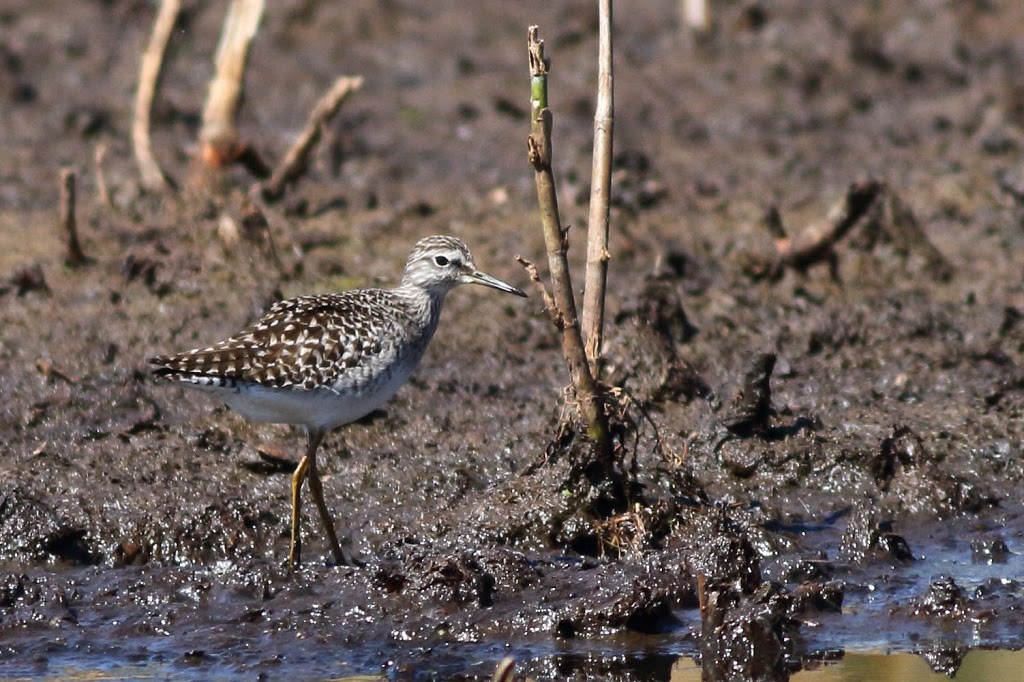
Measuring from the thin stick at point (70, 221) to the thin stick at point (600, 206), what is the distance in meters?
4.82

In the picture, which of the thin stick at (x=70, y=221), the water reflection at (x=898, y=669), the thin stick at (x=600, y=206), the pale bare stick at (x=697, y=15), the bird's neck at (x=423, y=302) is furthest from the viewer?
the pale bare stick at (x=697, y=15)

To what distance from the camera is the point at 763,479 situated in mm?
9406

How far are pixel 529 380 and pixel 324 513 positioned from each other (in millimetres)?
2478

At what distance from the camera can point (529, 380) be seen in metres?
10.7

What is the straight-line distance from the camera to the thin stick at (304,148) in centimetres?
1329

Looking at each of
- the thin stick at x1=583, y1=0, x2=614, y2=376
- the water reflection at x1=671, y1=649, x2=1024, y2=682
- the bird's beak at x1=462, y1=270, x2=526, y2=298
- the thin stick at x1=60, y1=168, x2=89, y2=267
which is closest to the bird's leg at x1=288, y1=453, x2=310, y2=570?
the bird's beak at x1=462, y1=270, x2=526, y2=298

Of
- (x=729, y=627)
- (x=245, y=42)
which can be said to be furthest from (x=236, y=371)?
(x=245, y=42)

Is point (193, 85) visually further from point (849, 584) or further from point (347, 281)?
point (849, 584)

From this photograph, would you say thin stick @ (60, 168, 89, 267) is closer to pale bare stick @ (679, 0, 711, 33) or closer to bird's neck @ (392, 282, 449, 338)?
bird's neck @ (392, 282, 449, 338)

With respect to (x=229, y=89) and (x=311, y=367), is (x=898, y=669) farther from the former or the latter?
(x=229, y=89)

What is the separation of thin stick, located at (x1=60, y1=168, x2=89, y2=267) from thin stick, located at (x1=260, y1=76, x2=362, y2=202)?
173 cm

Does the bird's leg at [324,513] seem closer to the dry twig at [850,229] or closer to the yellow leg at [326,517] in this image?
the yellow leg at [326,517]

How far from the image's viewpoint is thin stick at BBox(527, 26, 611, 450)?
777cm

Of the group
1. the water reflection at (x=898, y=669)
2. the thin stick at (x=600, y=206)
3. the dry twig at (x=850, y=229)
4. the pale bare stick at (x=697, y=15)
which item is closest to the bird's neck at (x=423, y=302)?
the thin stick at (x=600, y=206)
